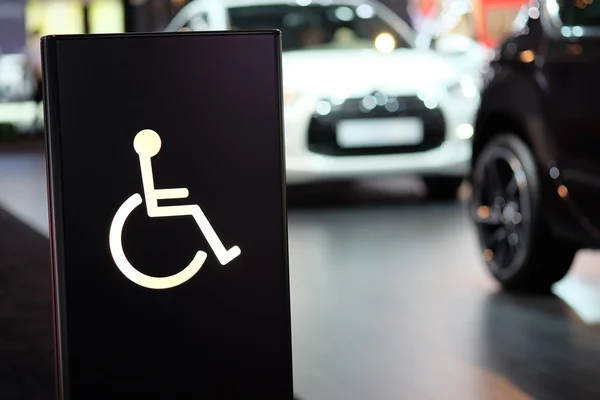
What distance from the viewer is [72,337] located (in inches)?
86.9

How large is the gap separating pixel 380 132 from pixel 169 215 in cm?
562

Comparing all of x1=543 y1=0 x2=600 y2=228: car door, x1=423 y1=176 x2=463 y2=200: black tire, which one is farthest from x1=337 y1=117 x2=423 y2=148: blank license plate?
x1=543 y1=0 x2=600 y2=228: car door

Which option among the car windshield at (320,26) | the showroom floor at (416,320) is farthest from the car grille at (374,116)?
the car windshield at (320,26)

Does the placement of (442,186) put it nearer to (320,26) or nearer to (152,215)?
(320,26)

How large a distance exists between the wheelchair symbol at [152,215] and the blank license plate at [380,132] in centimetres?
548

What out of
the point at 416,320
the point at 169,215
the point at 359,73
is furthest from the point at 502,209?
the point at 359,73

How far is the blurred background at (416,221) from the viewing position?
150 inches

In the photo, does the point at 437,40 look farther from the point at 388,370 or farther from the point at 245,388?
the point at 245,388

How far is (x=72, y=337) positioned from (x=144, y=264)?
19 cm

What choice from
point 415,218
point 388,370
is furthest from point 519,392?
point 415,218

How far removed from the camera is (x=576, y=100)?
4250 mm

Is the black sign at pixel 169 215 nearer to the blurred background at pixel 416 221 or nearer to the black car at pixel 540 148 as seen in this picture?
the blurred background at pixel 416 221

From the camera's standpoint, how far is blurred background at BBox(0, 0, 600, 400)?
12.5 ft

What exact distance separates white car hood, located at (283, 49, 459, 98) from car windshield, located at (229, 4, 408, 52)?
15.6 inches
